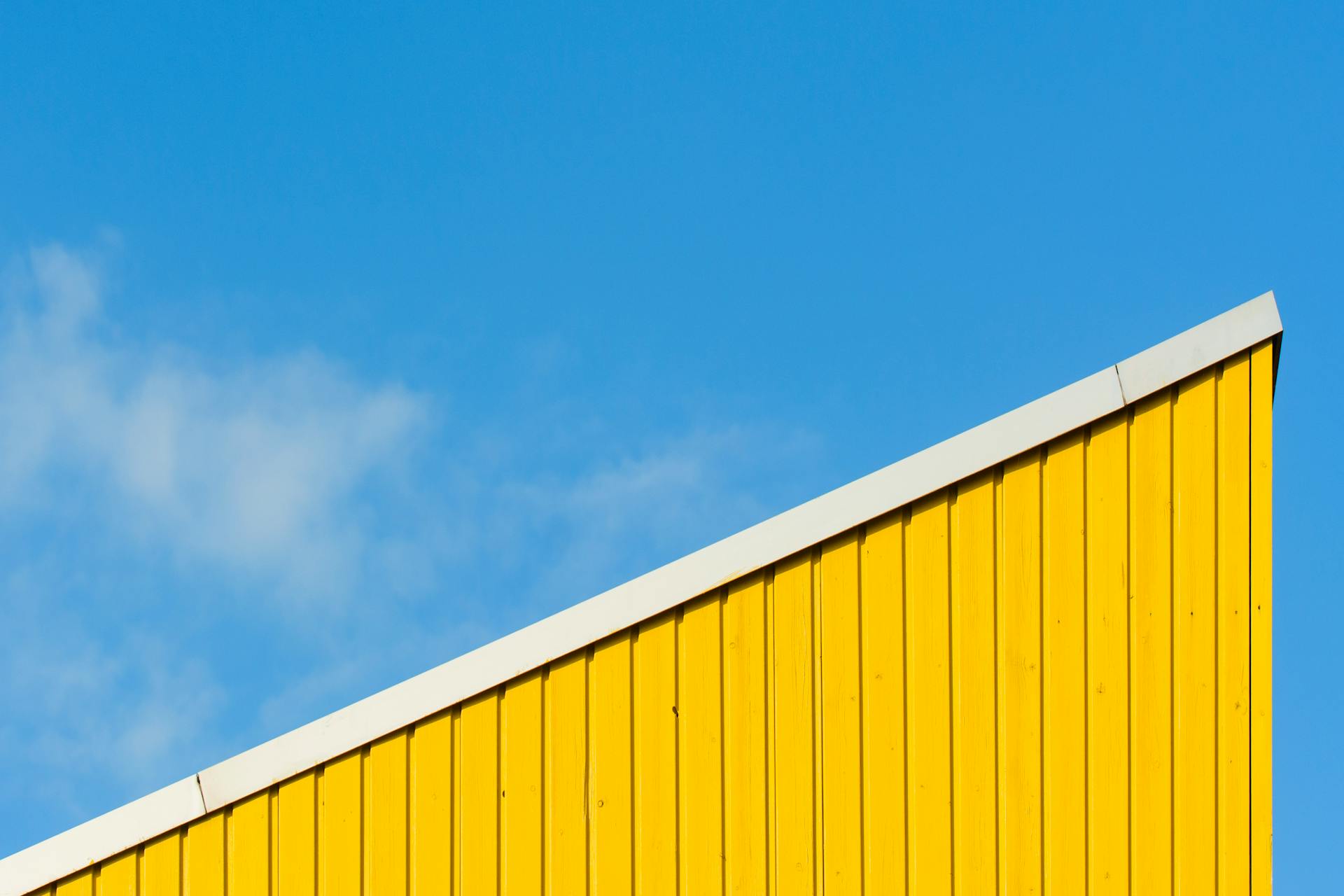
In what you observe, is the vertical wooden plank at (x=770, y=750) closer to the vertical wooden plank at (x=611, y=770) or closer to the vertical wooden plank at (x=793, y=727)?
the vertical wooden plank at (x=793, y=727)

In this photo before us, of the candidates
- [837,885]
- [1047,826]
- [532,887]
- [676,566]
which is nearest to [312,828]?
[532,887]

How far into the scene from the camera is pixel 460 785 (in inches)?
206

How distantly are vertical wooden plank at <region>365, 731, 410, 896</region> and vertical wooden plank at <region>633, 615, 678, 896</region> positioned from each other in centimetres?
98

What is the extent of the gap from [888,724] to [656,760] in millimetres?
980

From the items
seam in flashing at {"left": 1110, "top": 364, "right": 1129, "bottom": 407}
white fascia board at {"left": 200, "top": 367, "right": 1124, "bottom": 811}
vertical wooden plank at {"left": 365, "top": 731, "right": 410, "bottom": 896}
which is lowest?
vertical wooden plank at {"left": 365, "top": 731, "right": 410, "bottom": 896}

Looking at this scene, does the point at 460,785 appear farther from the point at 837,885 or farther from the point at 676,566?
the point at 837,885

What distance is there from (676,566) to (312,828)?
1.88m

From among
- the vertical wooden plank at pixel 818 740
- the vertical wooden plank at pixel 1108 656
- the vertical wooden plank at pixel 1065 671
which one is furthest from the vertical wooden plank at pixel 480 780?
the vertical wooden plank at pixel 1108 656

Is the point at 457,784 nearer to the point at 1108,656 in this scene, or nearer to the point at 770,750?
the point at 770,750

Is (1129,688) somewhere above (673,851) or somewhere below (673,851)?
above

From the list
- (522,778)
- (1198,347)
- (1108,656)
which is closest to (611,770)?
(522,778)

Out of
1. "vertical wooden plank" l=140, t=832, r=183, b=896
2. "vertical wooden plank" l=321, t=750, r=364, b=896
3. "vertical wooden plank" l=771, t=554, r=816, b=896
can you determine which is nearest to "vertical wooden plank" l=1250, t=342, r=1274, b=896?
"vertical wooden plank" l=771, t=554, r=816, b=896

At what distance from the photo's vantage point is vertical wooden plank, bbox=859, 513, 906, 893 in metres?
5.14

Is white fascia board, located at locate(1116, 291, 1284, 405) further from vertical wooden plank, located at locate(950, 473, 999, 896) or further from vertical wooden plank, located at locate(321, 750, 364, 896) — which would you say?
vertical wooden plank, located at locate(321, 750, 364, 896)
